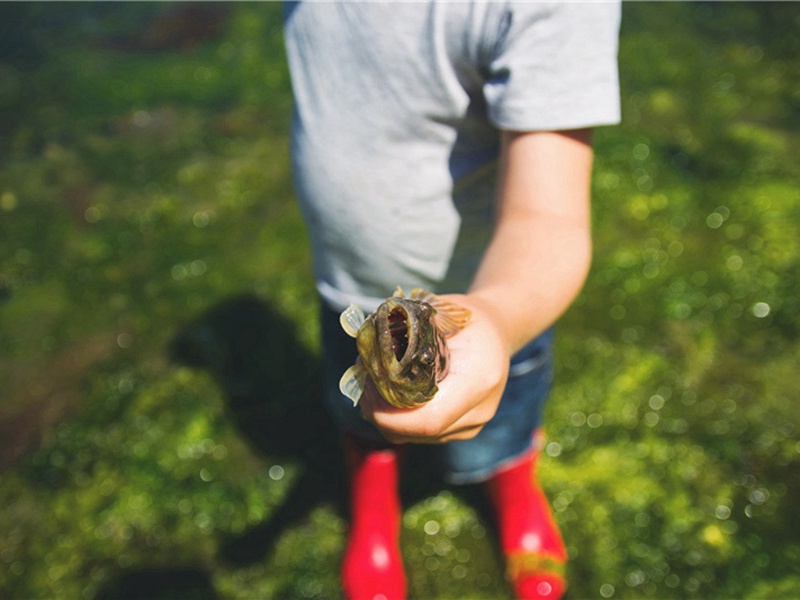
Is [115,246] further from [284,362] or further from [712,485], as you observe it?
[712,485]

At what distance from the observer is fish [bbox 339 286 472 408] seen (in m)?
1.37

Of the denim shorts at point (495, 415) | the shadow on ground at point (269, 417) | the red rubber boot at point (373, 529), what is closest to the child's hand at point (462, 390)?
the denim shorts at point (495, 415)

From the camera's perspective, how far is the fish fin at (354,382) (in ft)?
4.96

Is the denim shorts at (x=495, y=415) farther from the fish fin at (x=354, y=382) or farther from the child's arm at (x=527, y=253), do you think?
the fish fin at (x=354, y=382)

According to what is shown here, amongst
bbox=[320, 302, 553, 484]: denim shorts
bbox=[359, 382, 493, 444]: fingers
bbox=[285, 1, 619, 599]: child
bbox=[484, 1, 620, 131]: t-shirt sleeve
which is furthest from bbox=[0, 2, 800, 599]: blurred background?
→ bbox=[484, 1, 620, 131]: t-shirt sleeve

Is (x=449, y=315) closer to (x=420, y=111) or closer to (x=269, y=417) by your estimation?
(x=420, y=111)

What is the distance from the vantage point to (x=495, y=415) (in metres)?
Result: 2.51

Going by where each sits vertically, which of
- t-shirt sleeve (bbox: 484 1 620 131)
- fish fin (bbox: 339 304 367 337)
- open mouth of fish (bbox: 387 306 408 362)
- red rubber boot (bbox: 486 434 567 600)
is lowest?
red rubber boot (bbox: 486 434 567 600)

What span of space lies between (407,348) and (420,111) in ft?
2.38

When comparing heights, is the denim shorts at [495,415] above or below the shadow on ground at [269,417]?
above

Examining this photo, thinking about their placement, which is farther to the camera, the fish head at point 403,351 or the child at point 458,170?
the child at point 458,170

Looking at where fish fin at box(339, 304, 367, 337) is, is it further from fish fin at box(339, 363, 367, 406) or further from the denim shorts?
the denim shorts

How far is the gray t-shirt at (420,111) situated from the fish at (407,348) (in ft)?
1.57

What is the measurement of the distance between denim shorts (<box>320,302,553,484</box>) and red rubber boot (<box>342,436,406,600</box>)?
0.15 metres
